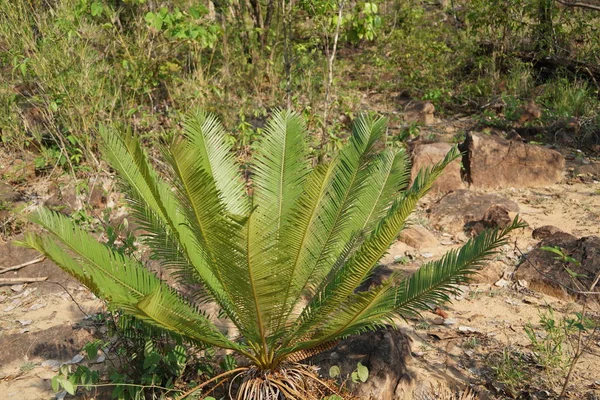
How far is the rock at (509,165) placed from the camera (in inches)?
245

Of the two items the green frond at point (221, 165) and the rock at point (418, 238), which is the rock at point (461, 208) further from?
the green frond at point (221, 165)

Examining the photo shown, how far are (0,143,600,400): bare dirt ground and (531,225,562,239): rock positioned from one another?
52 millimetres

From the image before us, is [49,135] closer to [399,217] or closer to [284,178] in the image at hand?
[284,178]

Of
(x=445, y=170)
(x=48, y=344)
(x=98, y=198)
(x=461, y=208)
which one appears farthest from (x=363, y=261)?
(x=98, y=198)

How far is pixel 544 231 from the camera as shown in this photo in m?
5.03

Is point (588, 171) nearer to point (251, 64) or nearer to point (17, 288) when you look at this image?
point (251, 64)

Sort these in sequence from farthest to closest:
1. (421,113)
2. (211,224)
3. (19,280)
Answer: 1. (421,113)
2. (19,280)
3. (211,224)

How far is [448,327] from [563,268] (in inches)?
38.2

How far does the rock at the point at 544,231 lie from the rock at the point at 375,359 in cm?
202

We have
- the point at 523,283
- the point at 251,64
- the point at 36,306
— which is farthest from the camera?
the point at 251,64

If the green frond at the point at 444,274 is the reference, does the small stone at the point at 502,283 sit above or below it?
below

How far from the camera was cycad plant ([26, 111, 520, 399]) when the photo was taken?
2596 millimetres

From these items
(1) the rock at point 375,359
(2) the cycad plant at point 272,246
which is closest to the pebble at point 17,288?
(2) the cycad plant at point 272,246

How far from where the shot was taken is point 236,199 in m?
3.46
